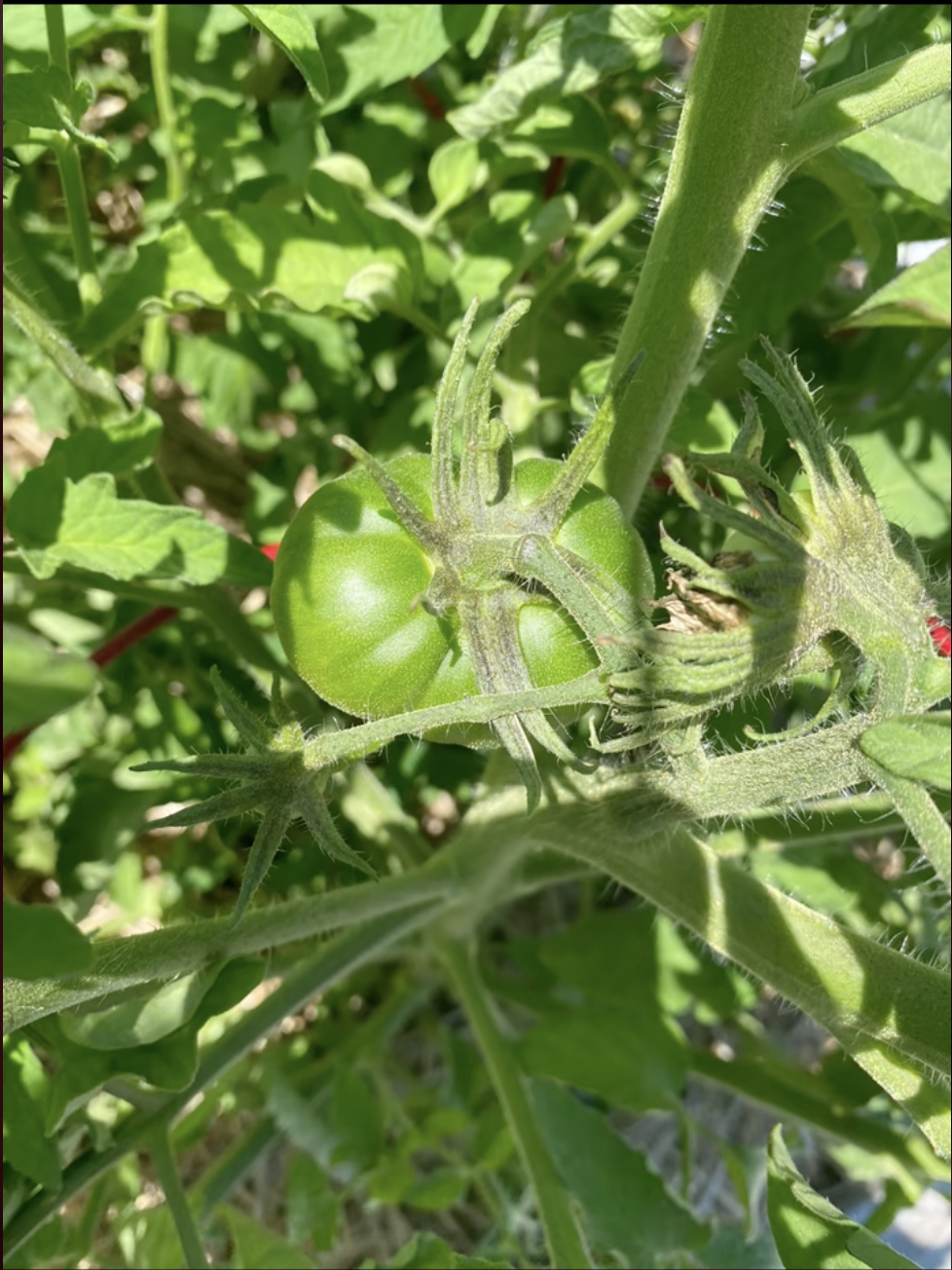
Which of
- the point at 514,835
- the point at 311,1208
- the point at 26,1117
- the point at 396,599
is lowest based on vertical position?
the point at 311,1208

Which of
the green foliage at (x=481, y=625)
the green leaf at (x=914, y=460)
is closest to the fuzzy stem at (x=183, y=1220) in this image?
the green foliage at (x=481, y=625)

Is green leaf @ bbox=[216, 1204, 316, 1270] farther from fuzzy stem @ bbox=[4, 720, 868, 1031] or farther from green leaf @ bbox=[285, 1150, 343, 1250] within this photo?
fuzzy stem @ bbox=[4, 720, 868, 1031]

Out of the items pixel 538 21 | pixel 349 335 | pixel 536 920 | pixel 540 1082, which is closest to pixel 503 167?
pixel 538 21

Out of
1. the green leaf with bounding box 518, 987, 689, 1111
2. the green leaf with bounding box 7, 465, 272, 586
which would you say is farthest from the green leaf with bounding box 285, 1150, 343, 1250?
the green leaf with bounding box 7, 465, 272, 586

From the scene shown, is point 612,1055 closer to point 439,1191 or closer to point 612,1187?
point 612,1187

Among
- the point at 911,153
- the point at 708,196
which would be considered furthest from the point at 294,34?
the point at 911,153

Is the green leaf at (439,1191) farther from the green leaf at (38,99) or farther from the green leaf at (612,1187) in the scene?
the green leaf at (38,99)

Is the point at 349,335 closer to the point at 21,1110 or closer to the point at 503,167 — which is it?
the point at 503,167
